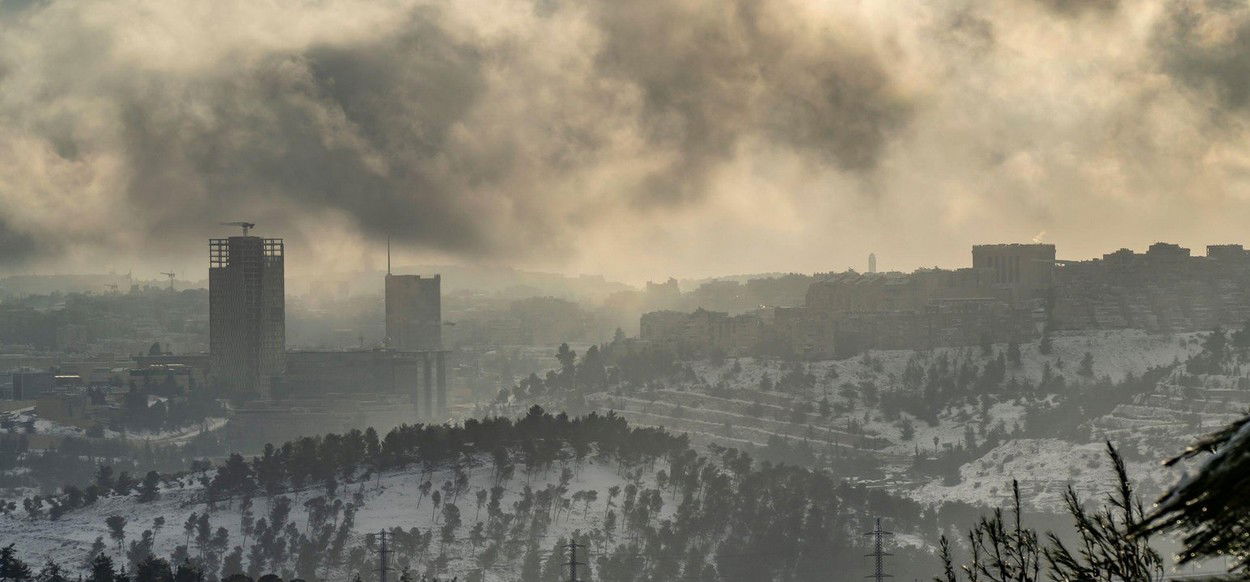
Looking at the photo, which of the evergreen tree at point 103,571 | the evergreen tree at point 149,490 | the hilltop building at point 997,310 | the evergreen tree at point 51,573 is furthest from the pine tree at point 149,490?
the hilltop building at point 997,310

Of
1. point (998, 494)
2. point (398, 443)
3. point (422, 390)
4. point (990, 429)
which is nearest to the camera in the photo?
point (398, 443)

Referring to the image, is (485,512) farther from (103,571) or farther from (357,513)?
(103,571)

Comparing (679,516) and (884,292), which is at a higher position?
(884,292)

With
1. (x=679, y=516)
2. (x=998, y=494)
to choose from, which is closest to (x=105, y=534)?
(x=679, y=516)

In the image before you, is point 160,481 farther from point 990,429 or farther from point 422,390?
point 422,390

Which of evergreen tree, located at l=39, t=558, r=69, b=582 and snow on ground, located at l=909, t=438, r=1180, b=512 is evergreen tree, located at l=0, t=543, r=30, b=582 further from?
snow on ground, located at l=909, t=438, r=1180, b=512

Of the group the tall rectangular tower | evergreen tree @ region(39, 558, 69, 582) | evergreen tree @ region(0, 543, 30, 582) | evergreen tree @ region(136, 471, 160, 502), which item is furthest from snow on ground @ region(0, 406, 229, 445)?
evergreen tree @ region(0, 543, 30, 582)

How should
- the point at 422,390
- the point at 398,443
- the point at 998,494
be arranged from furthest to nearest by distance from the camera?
the point at 422,390 → the point at 998,494 → the point at 398,443
